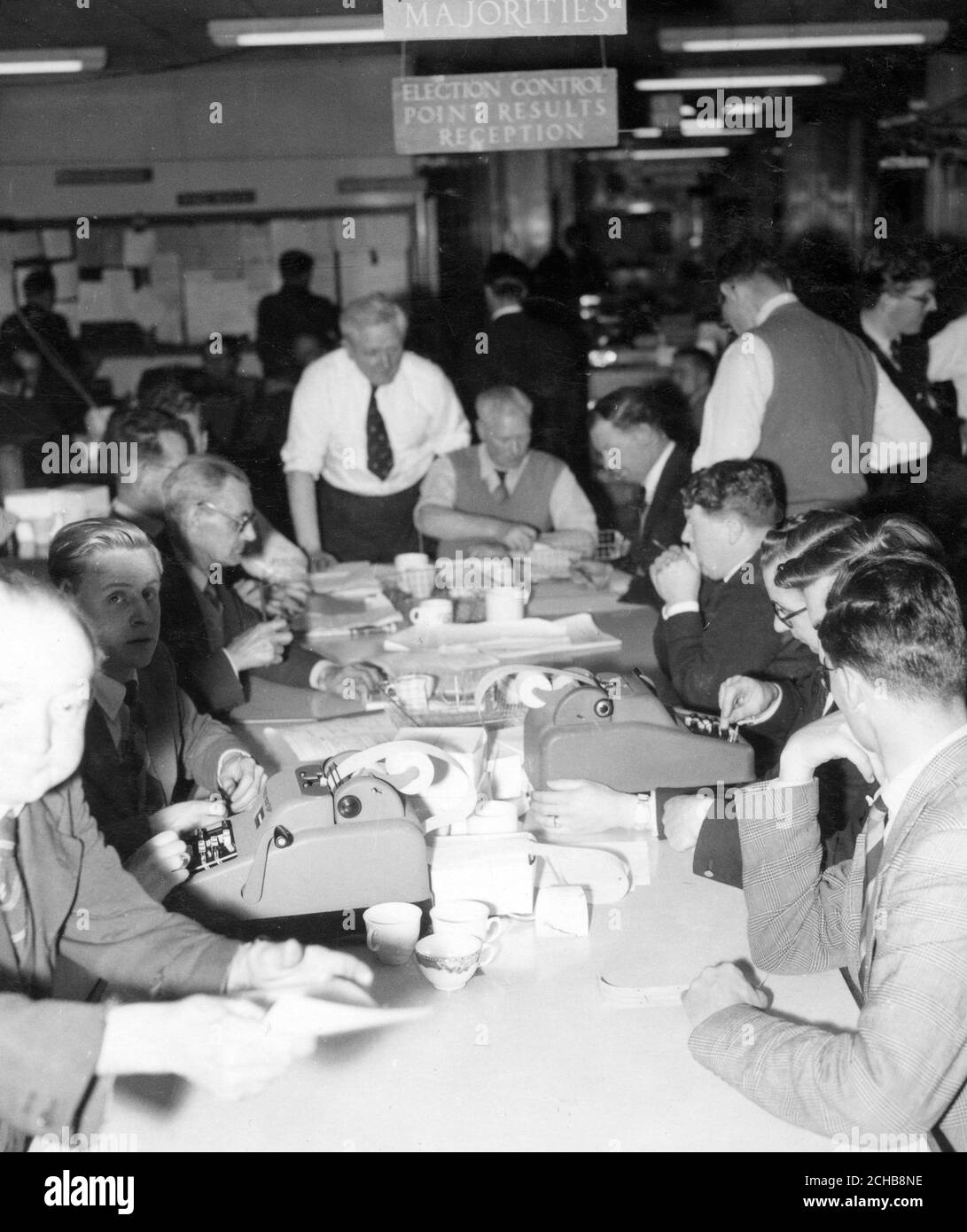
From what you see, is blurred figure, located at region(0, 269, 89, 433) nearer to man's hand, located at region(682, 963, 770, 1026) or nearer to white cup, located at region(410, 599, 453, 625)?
white cup, located at region(410, 599, 453, 625)

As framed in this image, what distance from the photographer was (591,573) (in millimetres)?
3955

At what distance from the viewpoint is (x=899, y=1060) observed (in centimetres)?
121

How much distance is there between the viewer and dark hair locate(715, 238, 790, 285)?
144 inches

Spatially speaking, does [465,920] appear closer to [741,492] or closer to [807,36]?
[741,492]

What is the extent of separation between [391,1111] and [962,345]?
165 inches

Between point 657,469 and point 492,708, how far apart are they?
1.80 metres

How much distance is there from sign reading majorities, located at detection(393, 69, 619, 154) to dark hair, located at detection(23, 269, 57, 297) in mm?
4234

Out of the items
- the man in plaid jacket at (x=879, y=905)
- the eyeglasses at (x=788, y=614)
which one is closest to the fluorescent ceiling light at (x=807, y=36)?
the eyeglasses at (x=788, y=614)

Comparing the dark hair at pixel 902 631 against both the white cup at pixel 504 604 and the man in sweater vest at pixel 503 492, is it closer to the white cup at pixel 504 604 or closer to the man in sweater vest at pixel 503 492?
the white cup at pixel 504 604

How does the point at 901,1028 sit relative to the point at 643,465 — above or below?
below

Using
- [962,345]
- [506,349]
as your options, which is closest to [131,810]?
[506,349]

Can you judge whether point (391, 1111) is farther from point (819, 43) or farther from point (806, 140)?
point (806, 140)

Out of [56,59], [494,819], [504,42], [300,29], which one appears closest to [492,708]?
[494,819]

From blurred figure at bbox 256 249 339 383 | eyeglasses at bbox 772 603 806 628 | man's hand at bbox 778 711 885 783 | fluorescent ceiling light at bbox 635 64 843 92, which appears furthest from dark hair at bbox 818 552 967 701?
fluorescent ceiling light at bbox 635 64 843 92
